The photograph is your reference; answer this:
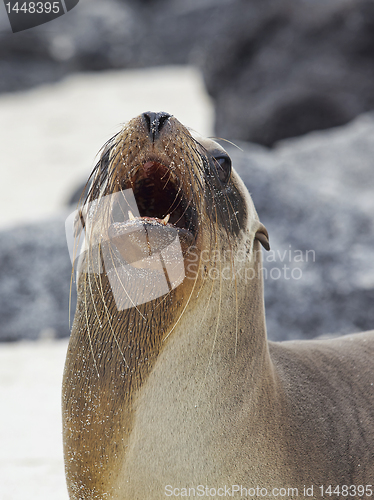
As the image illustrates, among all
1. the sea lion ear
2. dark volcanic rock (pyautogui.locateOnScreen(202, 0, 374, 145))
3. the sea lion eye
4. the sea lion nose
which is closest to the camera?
the sea lion nose

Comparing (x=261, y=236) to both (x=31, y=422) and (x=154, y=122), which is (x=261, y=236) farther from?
(x=31, y=422)

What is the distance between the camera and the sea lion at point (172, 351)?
1946mm

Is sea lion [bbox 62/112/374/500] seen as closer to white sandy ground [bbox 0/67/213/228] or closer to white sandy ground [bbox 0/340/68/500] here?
white sandy ground [bbox 0/340/68/500]

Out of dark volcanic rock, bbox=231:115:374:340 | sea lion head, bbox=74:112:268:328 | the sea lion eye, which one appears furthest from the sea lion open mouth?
dark volcanic rock, bbox=231:115:374:340

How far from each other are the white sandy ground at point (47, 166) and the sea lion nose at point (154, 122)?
1.71ft

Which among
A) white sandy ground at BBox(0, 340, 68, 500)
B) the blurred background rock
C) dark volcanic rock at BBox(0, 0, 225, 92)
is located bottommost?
white sandy ground at BBox(0, 340, 68, 500)

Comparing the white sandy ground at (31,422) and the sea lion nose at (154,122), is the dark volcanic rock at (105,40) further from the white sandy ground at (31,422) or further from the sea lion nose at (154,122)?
the sea lion nose at (154,122)

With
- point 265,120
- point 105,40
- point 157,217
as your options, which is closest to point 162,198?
point 157,217

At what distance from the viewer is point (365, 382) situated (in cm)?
251

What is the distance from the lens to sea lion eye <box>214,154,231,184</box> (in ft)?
7.01

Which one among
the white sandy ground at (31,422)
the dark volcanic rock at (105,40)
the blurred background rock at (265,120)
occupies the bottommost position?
the white sandy ground at (31,422)

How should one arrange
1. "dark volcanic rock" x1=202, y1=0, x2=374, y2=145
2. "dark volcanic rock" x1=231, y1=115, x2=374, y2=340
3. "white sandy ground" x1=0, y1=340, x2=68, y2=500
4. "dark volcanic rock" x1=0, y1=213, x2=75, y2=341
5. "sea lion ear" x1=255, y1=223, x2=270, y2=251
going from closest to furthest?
"sea lion ear" x1=255, y1=223, x2=270, y2=251 → "white sandy ground" x1=0, y1=340, x2=68, y2=500 → "dark volcanic rock" x1=231, y1=115, x2=374, y2=340 → "dark volcanic rock" x1=0, y1=213, x2=75, y2=341 → "dark volcanic rock" x1=202, y1=0, x2=374, y2=145

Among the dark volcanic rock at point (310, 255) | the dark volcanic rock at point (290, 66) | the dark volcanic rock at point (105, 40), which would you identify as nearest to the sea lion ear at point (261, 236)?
the dark volcanic rock at point (310, 255)

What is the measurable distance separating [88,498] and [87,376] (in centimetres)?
40
